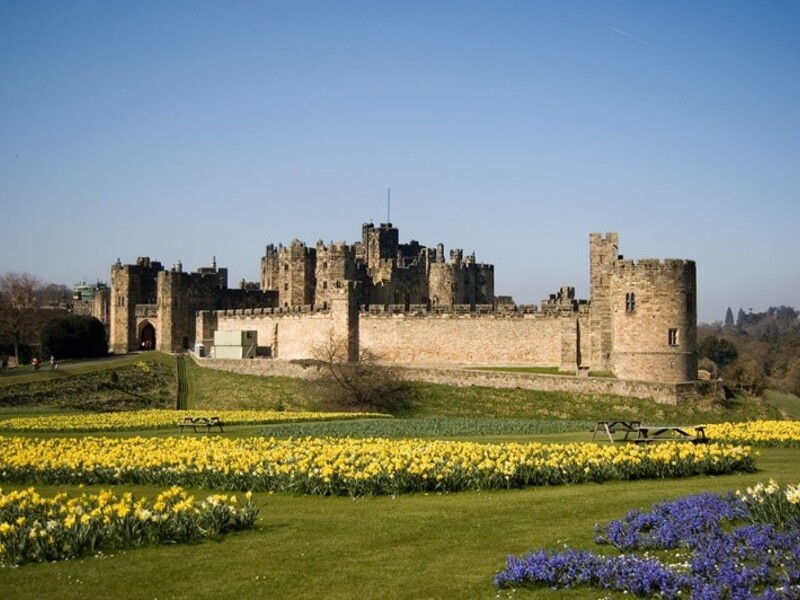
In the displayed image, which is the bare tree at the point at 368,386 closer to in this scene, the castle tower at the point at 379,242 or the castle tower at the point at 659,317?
the castle tower at the point at 659,317

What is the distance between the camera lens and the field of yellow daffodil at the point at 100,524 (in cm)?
1520

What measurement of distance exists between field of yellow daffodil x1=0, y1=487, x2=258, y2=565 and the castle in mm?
36183

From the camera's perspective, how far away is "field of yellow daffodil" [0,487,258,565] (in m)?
15.2

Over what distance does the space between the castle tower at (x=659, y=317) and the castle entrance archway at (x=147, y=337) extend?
49.3m

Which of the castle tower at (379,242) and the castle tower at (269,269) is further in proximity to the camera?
the castle tower at (269,269)

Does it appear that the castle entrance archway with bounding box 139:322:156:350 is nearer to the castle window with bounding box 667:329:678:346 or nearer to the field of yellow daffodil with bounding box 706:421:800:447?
the castle window with bounding box 667:329:678:346

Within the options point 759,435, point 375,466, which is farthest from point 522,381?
point 375,466

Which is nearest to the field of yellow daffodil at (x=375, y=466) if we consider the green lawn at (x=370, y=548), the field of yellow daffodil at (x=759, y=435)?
the green lawn at (x=370, y=548)

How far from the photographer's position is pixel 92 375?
2427 inches

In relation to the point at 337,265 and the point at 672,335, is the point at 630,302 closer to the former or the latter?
the point at 672,335

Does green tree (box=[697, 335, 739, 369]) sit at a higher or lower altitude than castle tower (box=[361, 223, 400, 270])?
lower

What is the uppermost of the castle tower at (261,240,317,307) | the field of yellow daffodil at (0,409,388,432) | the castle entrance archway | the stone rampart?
the castle tower at (261,240,317,307)

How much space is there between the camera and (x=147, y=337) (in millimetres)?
90188

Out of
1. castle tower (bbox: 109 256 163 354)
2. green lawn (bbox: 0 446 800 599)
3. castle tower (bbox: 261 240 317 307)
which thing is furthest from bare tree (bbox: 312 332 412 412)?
castle tower (bbox: 109 256 163 354)
